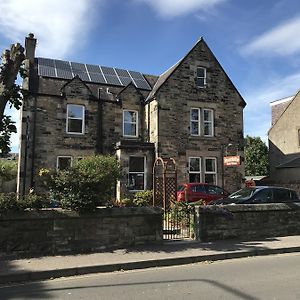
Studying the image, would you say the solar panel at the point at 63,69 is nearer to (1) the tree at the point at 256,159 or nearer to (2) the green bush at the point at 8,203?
(2) the green bush at the point at 8,203

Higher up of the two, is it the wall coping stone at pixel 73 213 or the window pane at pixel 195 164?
the window pane at pixel 195 164

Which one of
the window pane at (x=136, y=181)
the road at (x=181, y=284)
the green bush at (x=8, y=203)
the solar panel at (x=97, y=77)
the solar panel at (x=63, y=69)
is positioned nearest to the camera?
the road at (x=181, y=284)

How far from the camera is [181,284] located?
24.5 ft

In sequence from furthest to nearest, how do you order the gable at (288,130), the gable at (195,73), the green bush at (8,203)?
1. the gable at (288,130)
2. the gable at (195,73)
3. the green bush at (8,203)

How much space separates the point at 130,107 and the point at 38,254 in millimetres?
15815

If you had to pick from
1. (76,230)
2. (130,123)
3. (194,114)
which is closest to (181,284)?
(76,230)

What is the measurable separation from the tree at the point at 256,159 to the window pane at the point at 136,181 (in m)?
28.1

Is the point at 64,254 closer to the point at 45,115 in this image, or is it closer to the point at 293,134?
the point at 45,115

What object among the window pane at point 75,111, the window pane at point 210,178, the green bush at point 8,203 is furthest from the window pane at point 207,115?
the green bush at point 8,203

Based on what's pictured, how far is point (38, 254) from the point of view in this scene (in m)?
10.2

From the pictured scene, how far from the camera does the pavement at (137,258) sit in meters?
8.48

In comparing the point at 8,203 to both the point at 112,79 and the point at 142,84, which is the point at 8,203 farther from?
the point at 142,84

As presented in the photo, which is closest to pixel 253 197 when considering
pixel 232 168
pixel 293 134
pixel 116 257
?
pixel 116 257

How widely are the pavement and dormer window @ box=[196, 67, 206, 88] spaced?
14928 millimetres
